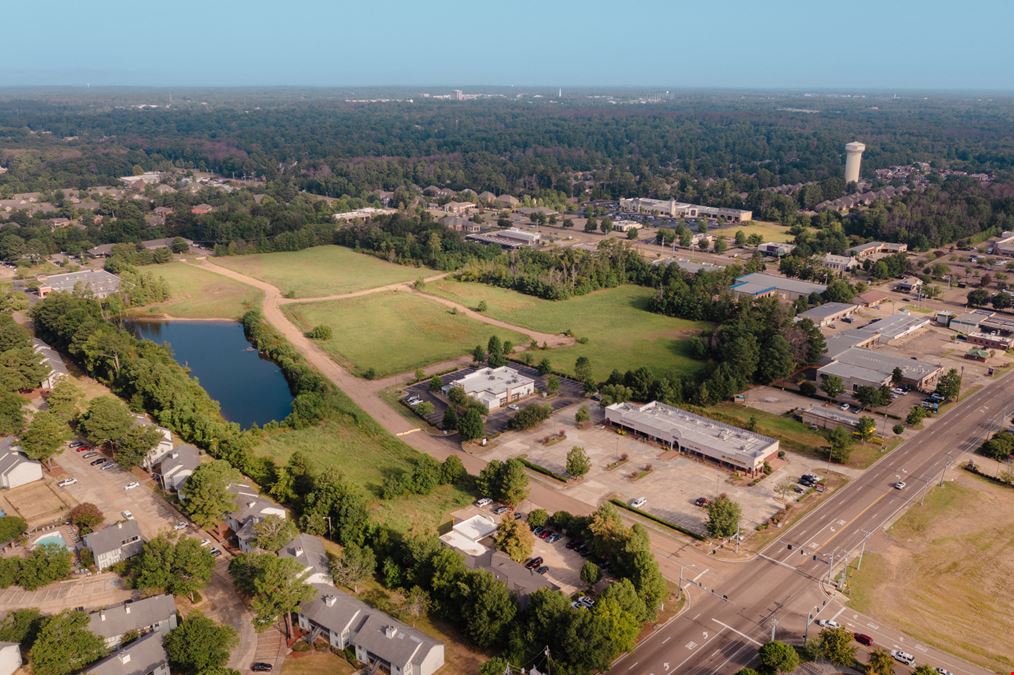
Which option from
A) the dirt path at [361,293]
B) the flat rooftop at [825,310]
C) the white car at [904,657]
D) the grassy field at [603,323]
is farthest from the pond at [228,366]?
the flat rooftop at [825,310]

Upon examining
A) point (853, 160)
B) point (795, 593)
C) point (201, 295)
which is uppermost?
point (853, 160)

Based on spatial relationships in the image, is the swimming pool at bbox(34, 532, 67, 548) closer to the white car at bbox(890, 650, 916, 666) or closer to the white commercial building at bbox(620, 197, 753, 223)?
the white car at bbox(890, 650, 916, 666)

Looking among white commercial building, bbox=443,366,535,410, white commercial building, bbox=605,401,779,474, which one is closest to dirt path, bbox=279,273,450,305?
white commercial building, bbox=443,366,535,410

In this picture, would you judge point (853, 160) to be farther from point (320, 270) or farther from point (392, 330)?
point (392, 330)

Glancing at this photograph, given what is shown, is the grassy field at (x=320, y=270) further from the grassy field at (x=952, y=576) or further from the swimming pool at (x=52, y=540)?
the grassy field at (x=952, y=576)

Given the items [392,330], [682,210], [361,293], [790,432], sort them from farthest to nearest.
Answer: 1. [682,210]
2. [361,293]
3. [392,330]
4. [790,432]

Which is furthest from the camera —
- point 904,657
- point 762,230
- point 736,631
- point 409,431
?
point 762,230

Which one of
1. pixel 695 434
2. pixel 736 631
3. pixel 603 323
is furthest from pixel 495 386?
pixel 736 631

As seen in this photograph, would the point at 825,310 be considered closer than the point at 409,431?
No
